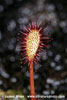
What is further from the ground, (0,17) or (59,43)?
(0,17)

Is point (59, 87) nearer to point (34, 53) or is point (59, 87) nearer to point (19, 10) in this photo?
point (34, 53)

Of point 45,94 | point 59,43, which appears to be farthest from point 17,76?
point 59,43

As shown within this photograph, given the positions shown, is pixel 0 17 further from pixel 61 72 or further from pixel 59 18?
pixel 61 72

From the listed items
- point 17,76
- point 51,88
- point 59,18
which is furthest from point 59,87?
point 59,18

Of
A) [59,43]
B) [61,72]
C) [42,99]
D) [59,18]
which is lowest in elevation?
[42,99]

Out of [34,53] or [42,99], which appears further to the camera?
[42,99]

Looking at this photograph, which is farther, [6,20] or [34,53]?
[6,20]
